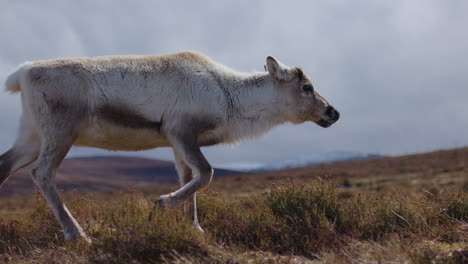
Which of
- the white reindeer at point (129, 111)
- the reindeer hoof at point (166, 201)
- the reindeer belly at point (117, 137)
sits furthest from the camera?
the reindeer belly at point (117, 137)

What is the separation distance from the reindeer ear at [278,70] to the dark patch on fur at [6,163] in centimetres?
491

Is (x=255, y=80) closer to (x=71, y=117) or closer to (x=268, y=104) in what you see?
(x=268, y=104)

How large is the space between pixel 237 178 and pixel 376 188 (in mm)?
24125

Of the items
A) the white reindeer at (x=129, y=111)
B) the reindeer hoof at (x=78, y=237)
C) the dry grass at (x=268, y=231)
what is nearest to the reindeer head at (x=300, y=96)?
the white reindeer at (x=129, y=111)

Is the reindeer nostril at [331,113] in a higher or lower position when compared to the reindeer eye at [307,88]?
lower

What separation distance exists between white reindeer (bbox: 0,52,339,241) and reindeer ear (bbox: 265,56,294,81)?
0.21 ft

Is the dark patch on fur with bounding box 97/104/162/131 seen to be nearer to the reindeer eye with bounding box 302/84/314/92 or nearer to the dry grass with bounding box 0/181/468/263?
the dry grass with bounding box 0/181/468/263

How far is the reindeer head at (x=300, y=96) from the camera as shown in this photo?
8719 mm

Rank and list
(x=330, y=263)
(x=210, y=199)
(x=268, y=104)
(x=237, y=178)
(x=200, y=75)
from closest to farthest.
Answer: (x=330, y=263) → (x=200, y=75) → (x=268, y=104) → (x=210, y=199) → (x=237, y=178)

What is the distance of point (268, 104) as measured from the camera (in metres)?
8.63

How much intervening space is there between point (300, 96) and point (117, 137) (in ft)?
11.9

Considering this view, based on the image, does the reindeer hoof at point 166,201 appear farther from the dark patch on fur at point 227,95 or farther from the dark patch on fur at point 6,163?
the dark patch on fur at point 6,163

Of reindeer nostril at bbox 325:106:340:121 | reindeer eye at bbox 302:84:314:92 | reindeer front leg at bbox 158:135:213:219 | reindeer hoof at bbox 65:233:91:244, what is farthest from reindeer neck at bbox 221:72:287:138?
reindeer hoof at bbox 65:233:91:244

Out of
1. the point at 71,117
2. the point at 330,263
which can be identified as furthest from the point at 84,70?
the point at 330,263
